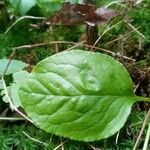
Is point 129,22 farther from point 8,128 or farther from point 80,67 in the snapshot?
point 8,128

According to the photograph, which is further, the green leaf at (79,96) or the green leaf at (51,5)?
the green leaf at (51,5)

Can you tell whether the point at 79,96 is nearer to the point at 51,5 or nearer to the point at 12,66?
the point at 12,66

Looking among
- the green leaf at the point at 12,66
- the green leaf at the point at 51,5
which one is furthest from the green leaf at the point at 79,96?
the green leaf at the point at 51,5

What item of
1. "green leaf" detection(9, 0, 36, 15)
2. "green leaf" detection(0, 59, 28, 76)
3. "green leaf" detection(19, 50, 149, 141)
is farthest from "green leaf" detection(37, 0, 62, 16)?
"green leaf" detection(19, 50, 149, 141)

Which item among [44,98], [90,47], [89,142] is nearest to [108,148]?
[89,142]

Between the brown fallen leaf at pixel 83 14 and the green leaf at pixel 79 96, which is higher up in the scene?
the brown fallen leaf at pixel 83 14

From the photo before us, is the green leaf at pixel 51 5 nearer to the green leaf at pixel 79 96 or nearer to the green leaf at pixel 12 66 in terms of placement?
the green leaf at pixel 12 66
